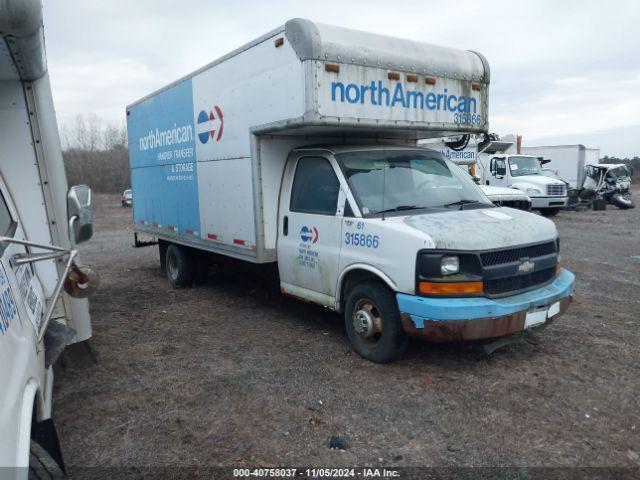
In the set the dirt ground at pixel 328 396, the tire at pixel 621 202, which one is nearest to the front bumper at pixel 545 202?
the tire at pixel 621 202

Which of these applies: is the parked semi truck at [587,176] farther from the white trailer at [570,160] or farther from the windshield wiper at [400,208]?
the windshield wiper at [400,208]

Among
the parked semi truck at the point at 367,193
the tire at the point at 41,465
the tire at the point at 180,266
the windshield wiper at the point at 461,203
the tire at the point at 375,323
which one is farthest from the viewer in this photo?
the tire at the point at 180,266

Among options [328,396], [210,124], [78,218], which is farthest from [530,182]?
[78,218]

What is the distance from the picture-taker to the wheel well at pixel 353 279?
15.3ft

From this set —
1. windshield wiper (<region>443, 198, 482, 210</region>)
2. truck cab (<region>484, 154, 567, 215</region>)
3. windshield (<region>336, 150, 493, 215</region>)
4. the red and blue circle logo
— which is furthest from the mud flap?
truck cab (<region>484, 154, 567, 215</region>)

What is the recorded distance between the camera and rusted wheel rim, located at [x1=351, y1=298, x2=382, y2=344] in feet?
15.2

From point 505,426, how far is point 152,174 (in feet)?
21.4

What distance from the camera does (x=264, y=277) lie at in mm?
6656

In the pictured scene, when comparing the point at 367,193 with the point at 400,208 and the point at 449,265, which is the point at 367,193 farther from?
the point at 449,265

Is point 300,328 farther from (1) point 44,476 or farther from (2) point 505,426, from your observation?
Result: (1) point 44,476

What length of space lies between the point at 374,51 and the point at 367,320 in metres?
2.58

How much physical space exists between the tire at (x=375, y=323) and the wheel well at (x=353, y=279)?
2.0 inches

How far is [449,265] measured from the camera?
413cm

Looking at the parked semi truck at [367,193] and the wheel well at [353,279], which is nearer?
the parked semi truck at [367,193]
